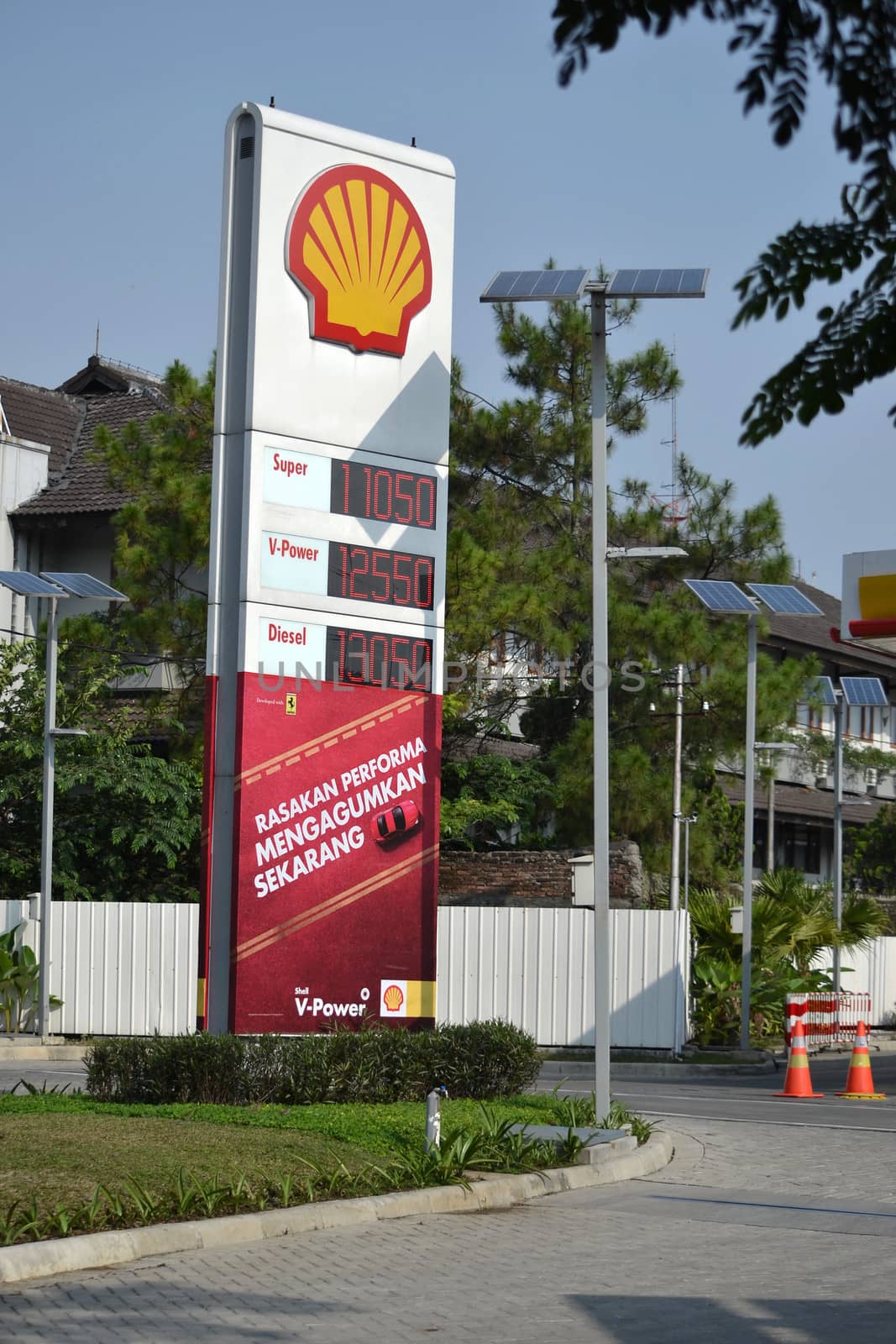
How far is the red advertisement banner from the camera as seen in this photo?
14.8 m

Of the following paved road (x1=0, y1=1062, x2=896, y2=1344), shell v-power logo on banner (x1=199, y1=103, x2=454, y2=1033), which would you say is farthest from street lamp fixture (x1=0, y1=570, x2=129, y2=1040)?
paved road (x1=0, y1=1062, x2=896, y2=1344)

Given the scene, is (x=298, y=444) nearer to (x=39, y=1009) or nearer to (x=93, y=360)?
(x=39, y=1009)

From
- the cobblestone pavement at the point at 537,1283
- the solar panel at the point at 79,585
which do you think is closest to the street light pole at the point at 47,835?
the solar panel at the point at 79,585

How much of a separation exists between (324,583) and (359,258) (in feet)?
9.86

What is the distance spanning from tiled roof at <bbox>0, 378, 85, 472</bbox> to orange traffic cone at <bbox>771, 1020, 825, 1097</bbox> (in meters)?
25.7

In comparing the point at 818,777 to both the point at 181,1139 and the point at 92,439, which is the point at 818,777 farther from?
the point at 181,1139

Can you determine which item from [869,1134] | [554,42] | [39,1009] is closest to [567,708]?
[39,1009]

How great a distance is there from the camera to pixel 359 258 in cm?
1580

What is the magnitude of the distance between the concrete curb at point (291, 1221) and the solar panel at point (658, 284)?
6288 millimetres

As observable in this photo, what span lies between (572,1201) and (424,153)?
9.73 meters

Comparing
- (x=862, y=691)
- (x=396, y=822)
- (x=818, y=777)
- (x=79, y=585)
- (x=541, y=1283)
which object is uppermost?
(x=79, y=585)

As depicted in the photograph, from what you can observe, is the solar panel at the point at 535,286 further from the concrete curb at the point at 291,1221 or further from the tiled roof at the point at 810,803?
the tiled roof at the point at 810,803

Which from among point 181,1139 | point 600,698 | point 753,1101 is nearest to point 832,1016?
point 753,1101

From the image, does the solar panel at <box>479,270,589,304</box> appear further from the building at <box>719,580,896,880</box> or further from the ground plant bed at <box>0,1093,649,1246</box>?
the building at <box>719,580,896,880</box>
